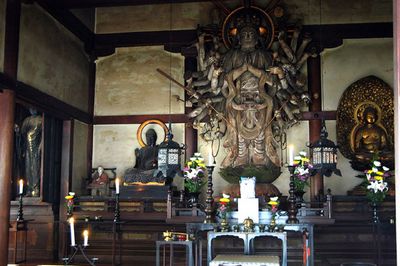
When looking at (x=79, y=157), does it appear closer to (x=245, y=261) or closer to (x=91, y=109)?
(x=91, y=109)

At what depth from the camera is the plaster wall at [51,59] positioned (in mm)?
7996

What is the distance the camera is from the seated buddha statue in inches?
374

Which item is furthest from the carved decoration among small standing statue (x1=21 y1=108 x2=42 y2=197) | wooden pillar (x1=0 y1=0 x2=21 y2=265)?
wooden pillar (x1=0 y1=0 x2=21 y2=265)

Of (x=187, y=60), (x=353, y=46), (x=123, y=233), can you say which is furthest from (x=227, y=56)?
(x=123, y=233)

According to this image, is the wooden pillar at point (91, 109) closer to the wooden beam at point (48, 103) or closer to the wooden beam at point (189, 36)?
the wooden beam at point (48, 103)

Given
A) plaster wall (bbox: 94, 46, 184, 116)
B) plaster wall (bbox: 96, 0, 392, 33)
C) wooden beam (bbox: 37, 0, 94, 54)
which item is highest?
plaster wall (bbox: 96, 0, 392, 33)

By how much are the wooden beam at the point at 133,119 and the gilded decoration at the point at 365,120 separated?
9.62 ft

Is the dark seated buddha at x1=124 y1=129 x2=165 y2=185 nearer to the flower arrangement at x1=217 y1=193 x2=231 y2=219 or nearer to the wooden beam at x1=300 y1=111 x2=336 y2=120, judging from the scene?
the flower arrangement at x1=217 y1=193 x2=231 y2=219

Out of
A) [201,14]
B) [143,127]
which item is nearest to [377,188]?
[143,127]

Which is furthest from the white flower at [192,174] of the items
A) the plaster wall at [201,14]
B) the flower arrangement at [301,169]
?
the plaster wall at [201,14]

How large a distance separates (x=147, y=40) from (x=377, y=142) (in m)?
4.71

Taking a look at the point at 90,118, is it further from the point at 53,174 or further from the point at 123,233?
the point at 123,233

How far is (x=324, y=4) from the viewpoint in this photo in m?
10.2

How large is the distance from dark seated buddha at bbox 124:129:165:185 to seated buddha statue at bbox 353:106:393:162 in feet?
11.6
